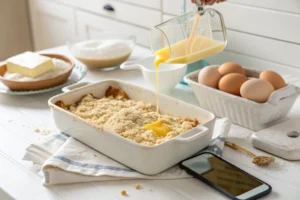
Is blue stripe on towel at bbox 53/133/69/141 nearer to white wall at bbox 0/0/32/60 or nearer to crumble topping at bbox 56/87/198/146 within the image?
crumble topping at bbox 56/87/198/146

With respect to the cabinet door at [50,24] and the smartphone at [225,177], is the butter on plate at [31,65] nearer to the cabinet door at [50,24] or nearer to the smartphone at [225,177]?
the smartphone at [225,177]

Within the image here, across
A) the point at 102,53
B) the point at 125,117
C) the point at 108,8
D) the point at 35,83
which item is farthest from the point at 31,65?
the point at 108,8

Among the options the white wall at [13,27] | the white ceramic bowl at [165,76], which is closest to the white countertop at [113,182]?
the white ceramic bowl at [165,76]

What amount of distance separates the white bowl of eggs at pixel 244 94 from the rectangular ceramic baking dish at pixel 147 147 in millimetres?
111

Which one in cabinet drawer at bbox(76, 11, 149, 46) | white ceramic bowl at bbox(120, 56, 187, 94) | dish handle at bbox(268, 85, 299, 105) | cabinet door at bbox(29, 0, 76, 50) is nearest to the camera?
dish handle at bbox(268, 85, 299, 105)

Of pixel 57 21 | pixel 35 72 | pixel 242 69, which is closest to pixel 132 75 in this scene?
pixel 35 72

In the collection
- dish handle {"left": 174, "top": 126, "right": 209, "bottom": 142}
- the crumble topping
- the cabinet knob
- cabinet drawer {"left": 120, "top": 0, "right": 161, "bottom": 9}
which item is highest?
cabinet drawer {"left": 120, "top": 0, "right": 161, "bottom": 9}

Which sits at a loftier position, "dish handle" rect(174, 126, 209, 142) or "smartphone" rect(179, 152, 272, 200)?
"dish handle" rect(174, 126, 209, 142)

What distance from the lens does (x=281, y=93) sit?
1215 mm

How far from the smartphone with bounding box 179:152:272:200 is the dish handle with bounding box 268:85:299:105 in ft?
0.74

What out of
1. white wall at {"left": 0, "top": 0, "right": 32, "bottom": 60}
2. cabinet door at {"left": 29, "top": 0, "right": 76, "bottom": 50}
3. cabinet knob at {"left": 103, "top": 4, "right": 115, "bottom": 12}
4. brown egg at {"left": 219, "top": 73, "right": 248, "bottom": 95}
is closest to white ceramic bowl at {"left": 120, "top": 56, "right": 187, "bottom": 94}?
brown egg at {"left": 219, "top": 73, "right": 248, "bottom": 95}

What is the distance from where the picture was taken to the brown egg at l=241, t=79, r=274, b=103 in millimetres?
1211

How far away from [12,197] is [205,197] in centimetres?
41

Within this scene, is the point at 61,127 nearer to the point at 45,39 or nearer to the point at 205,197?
the point at 205,197
